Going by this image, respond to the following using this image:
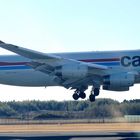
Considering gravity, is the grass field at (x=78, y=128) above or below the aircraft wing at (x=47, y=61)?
below

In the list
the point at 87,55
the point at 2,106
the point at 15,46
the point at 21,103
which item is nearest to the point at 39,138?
the point at 15,46

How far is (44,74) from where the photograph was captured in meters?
44.6

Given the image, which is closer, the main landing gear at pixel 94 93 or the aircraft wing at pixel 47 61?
the aircraft wing at pixel 47 61

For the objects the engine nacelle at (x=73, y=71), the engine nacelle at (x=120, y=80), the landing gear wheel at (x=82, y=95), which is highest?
the engine nacelle at (x=73, y=71)

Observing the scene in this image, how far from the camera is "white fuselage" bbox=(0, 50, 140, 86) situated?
42688mm

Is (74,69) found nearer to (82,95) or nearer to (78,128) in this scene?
(82,95)

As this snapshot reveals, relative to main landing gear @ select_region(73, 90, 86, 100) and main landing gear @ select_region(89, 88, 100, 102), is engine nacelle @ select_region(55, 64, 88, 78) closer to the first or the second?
main landing gear @ select_region(89, 88, 100, 102)

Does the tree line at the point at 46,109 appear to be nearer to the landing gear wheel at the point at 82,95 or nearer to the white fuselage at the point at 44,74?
the landing gear wheel at the point at 82,95

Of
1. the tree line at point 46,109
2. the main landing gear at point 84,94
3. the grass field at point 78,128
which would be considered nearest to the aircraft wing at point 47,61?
Result: the main landing gear at point 84,94

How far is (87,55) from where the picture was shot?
44031 mm

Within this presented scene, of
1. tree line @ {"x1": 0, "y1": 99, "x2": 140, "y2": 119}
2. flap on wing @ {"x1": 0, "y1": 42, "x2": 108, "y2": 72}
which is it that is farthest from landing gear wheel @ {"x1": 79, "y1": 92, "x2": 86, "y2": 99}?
tree line @ {"x1": 0, "y1": 99, "x2": 140, "y2": 119}

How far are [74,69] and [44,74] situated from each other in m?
4.48

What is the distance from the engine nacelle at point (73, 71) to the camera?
135ft

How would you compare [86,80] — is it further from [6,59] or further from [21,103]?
[21,103]
